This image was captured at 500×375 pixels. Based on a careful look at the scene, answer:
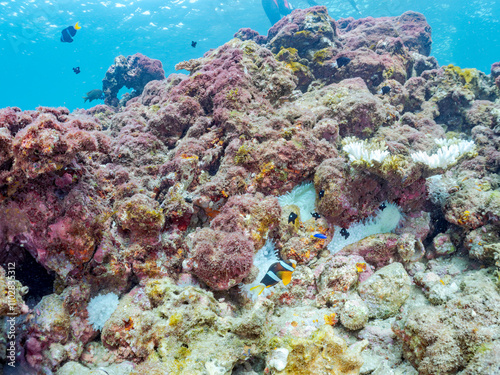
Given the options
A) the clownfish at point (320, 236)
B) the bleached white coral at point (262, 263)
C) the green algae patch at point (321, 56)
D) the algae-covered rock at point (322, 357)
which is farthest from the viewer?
the green algae patch at point (321, 56)

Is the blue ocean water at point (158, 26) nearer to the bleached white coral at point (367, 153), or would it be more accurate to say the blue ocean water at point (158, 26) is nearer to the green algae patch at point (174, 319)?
the bleached white coral at point (367, 153)

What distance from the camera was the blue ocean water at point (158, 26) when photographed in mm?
31172

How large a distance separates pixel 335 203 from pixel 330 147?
50.0 inches

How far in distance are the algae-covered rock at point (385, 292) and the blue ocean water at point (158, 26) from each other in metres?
39.9

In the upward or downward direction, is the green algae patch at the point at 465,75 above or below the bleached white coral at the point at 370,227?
above

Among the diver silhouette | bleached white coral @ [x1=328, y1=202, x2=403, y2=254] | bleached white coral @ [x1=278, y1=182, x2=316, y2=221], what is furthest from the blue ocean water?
bleached white coral @ [x1=328, y1=202, x2=403, y2=254]

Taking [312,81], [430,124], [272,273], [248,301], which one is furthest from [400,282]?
[312,81]

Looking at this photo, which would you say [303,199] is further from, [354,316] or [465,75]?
[465,75]

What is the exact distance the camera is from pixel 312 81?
9.34m

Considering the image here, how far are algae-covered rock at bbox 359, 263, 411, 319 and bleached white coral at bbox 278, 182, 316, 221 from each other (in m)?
1.42

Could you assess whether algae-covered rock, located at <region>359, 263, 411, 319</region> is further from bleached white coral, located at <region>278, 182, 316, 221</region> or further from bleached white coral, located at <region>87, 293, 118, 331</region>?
bleached white coral, located at <region>87, 293, 118, 331</region>

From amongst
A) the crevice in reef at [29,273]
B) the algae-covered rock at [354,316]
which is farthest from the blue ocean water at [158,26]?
the algae-covered rock at [354,316]

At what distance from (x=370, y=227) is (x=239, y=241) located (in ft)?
8.59

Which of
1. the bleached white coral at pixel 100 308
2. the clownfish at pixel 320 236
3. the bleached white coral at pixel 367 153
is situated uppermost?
the bleached white coral at pixel 367 153
